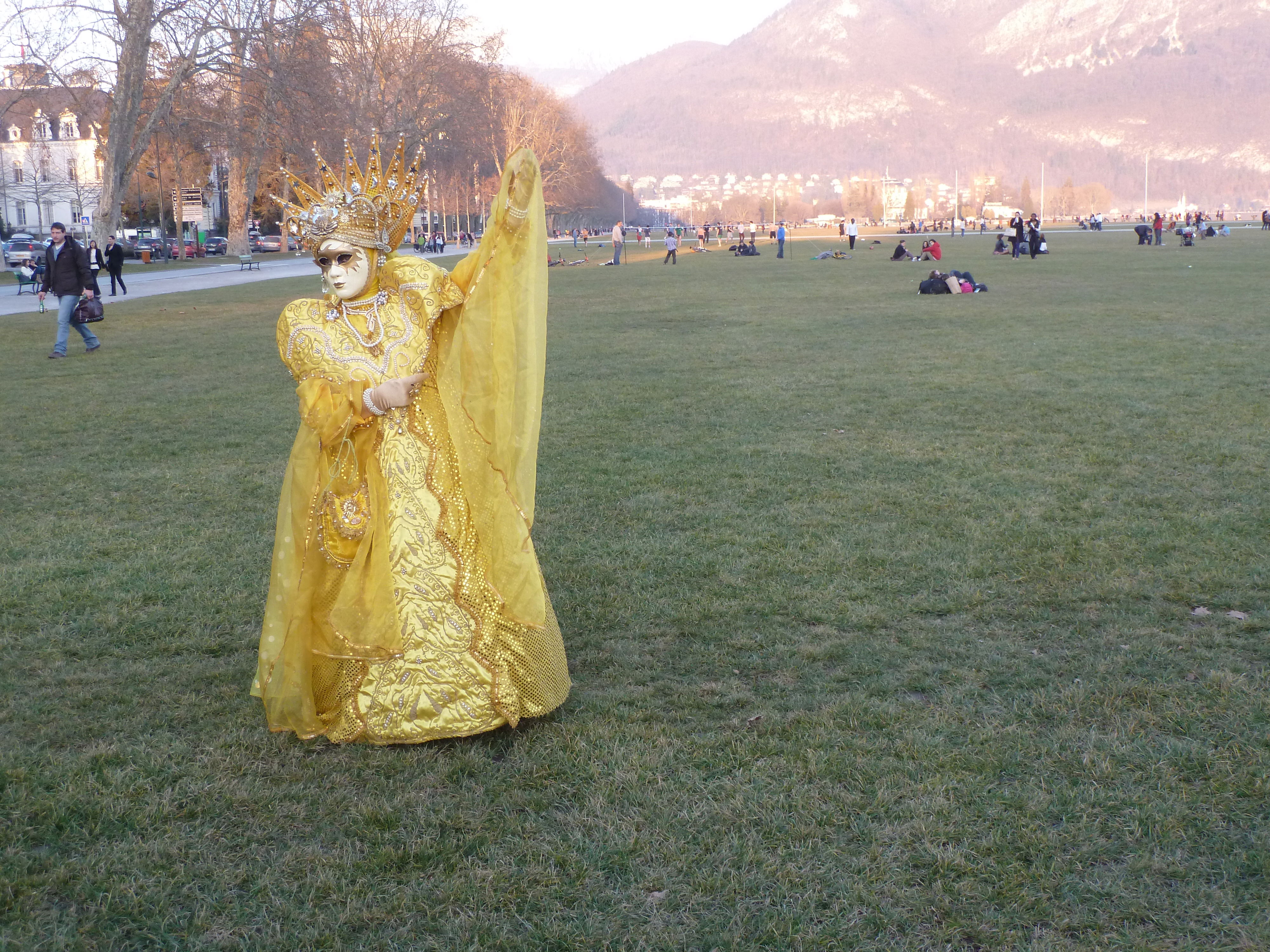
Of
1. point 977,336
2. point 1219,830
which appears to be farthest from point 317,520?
point 977,336

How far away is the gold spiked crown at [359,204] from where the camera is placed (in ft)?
13.3

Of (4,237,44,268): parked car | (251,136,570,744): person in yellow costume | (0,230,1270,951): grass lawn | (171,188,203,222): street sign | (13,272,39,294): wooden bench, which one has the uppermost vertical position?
(171,188,203,222): street sign

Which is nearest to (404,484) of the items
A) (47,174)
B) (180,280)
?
(180,280)

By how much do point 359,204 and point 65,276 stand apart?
1299cm

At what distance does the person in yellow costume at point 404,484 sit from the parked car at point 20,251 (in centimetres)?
4403

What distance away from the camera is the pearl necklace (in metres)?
4.16

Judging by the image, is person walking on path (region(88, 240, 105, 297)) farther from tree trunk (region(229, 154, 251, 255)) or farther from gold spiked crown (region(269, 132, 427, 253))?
gold spiked crown (region(269, 132, 427, 253))

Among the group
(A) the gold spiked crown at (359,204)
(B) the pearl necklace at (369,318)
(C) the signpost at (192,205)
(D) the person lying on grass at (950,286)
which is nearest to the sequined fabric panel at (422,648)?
(B) the pearl necklace at (369,318)

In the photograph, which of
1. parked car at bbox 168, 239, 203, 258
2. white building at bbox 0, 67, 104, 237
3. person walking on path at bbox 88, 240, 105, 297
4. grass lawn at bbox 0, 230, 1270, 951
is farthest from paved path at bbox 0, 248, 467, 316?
grass lawn at bbox 0, 230, 1270, 951

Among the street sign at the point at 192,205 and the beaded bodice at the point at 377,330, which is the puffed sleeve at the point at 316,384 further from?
the street sign at the point at 192,205

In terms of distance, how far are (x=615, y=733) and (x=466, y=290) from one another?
1.70 metres

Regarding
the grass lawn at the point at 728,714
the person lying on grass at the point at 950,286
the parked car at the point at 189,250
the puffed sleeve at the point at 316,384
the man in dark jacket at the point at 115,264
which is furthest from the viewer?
the parked car at the point at 189,250

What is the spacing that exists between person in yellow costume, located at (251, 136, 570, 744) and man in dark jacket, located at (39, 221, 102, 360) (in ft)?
41.5

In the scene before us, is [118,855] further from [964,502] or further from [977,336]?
[977,336]
